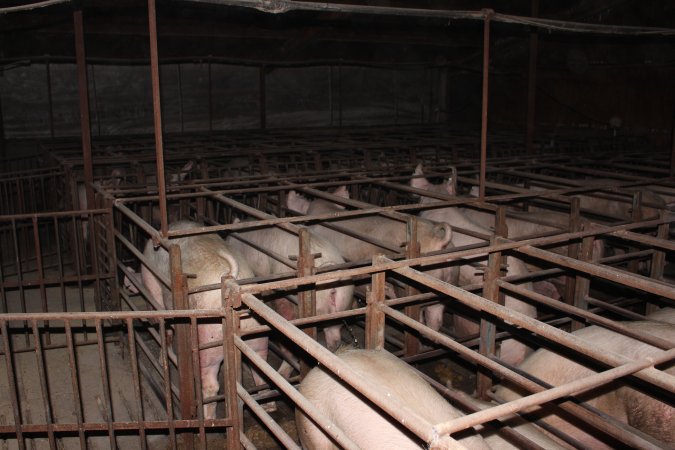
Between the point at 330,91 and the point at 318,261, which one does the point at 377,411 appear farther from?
the point at 330,91

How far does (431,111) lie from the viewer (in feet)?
49.3

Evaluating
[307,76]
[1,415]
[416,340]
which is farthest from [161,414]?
[307,76]

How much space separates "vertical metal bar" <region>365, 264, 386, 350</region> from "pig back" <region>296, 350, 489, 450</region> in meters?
0.11

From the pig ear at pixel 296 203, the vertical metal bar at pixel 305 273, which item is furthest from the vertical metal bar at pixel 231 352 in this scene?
the pig ear at pixel 296 203

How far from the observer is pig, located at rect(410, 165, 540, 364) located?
450 cm

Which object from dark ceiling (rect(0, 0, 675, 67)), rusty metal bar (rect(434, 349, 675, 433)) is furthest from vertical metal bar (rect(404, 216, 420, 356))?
dark ceiling (rect(0, 0, 675, 67))

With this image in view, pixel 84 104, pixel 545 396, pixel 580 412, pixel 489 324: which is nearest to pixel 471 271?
pixel 489 324

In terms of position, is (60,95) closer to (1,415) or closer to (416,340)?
(1,415)

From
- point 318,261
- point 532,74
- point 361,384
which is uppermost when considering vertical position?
point 532,74

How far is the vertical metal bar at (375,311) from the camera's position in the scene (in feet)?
9.55

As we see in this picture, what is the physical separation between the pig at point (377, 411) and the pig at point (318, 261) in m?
1.47

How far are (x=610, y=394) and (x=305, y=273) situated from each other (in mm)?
1841

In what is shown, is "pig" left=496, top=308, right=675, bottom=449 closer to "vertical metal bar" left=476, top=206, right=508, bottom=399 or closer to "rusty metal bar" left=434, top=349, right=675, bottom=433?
"vertical metal bar" left=476, top=206, right=508, bottom=399

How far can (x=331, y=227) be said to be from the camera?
5008 millimetres
